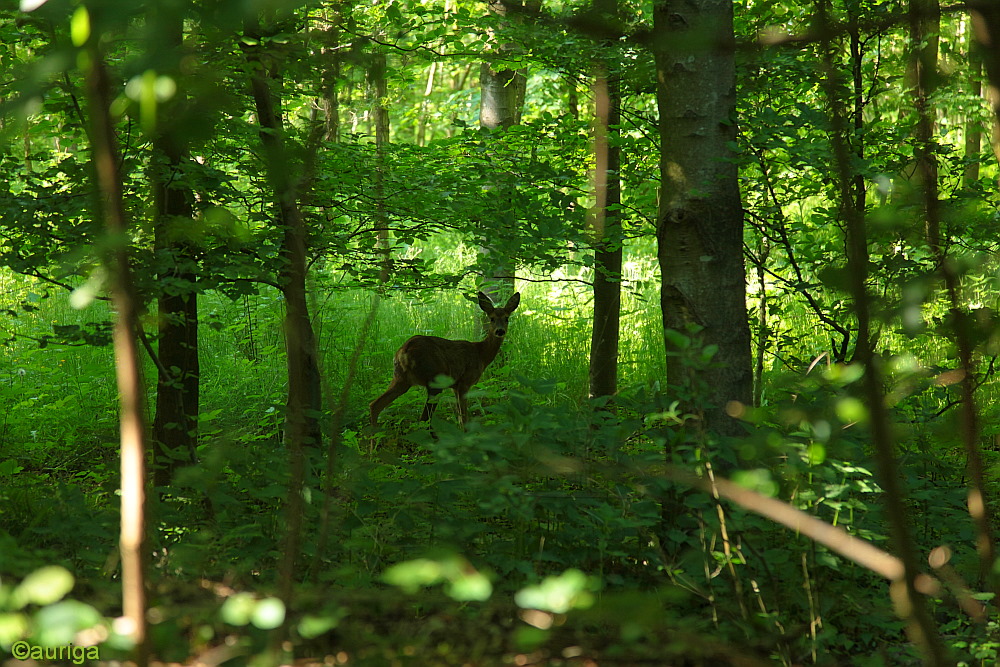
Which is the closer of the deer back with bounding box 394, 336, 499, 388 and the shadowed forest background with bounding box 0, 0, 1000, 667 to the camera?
the shadowed forest background with bounding box 0, 0, 1000, 667

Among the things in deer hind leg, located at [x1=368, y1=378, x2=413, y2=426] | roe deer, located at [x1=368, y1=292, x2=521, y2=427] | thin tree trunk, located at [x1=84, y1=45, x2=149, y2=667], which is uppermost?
thin tree trunk, located at [x1=84, y1=45, x2=149, y2=667]

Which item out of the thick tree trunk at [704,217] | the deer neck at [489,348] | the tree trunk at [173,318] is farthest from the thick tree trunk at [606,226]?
the tree trunk at [173,318]

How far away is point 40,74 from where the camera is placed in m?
1.02

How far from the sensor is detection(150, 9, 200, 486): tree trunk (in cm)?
352

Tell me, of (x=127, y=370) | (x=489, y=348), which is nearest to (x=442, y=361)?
(x=489, y=348)

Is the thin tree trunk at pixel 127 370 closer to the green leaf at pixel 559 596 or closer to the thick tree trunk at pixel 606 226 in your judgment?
the green leaf at pixel 559 596

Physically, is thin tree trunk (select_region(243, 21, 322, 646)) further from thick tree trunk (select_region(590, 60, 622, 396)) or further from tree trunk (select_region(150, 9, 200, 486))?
thick tree trunk (select_region(590, 60, 622, 396))

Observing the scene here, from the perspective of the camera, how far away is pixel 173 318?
3691mm

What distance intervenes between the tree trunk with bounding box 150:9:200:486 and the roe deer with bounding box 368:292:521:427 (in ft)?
8.25

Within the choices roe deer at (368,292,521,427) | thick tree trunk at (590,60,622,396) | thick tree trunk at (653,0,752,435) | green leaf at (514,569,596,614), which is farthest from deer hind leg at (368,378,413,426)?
green leaf at (514,569,596,614)

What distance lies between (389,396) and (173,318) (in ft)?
12.3

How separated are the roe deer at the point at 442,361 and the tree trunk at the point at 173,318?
2513 millimetres

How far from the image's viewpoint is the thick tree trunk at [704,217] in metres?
3.56

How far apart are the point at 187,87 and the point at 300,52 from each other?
214 cm
